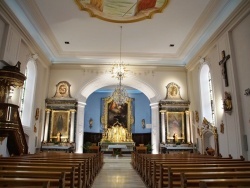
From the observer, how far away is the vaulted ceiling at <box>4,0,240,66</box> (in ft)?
26.8

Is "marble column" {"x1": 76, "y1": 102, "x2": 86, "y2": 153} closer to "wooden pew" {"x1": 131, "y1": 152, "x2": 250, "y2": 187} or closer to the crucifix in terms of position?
"wooden pew" {"x1": 131, "y1": 152, "x2": 250, "y2": 187}

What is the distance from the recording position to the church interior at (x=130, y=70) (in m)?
7.64

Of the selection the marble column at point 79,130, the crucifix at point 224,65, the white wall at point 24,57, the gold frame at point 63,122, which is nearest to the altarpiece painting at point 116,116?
the marble column at point 79,130

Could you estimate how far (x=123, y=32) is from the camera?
32.9ft

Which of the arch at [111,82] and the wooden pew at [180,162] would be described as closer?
the wooden pew at [180,162]

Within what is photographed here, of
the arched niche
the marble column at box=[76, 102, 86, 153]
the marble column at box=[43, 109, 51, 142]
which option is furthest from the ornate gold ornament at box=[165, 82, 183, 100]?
the marble column at box=[43, 109, 51, 142]

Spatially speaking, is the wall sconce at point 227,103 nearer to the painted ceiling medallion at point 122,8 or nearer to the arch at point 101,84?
the painted ceiling medallion at point 122,8

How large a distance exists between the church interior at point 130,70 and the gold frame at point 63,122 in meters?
0.06

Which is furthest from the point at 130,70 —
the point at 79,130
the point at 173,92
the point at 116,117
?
the point at 116,117

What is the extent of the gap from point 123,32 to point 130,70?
11.2 ft

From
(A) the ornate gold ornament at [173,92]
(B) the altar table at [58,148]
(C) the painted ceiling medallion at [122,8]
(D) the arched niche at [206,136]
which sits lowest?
(B) the altar table at [58,148]

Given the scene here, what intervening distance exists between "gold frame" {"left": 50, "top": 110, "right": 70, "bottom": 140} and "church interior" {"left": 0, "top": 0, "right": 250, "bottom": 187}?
0.06 metres

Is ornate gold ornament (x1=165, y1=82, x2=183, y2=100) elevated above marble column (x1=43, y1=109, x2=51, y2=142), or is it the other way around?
ornate gold ornament (x1=165, y1=82, x2=183, y2=100)

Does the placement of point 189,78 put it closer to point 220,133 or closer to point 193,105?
point 193,105
